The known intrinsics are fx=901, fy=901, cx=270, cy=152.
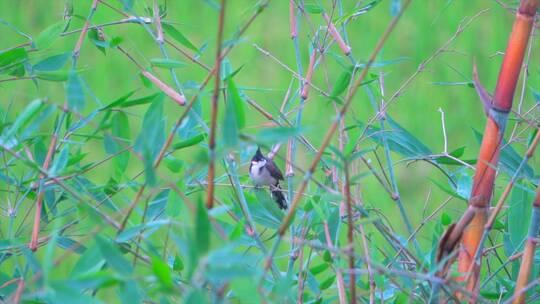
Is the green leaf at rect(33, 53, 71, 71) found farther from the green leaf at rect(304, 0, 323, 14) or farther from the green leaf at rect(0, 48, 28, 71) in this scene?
the green leaf at rect(304, 0, 323, 14)

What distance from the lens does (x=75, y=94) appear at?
973 mm

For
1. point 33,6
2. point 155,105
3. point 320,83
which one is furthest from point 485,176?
point 33,6

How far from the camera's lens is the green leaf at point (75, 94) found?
3.18ft

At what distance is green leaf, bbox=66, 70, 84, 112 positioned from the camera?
97 cm

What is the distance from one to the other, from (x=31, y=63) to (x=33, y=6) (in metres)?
3.75

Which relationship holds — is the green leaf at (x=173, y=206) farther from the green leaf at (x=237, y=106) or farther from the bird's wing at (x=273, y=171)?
the bird's wing at (x=273, y=171)

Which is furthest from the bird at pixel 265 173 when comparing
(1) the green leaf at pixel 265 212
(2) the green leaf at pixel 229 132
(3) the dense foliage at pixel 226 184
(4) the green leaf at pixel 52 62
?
(2) the green leaf at pixel 229 132

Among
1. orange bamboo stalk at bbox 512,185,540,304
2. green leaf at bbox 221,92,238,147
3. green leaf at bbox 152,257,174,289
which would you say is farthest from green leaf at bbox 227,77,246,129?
orange bamboo stalk at bbox 512,185,540,304

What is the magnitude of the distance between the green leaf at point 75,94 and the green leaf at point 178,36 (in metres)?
0.38

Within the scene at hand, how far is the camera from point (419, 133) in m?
4.02

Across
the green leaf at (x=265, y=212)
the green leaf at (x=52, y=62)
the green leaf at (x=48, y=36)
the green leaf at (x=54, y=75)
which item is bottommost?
the green leaf at (x=265, y=212)

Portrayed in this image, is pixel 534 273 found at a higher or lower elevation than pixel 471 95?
higher

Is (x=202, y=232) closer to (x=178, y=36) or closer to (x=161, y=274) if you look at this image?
(x=161, y=274)

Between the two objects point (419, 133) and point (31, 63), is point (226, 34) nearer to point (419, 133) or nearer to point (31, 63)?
point (419, 133)
